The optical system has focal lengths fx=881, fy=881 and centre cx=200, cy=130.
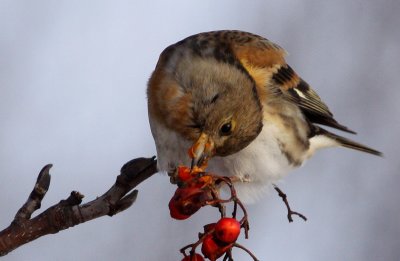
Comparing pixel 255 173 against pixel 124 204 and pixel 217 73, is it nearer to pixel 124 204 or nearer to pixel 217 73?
pixel 217 73

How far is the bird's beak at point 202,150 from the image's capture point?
313 centimetres

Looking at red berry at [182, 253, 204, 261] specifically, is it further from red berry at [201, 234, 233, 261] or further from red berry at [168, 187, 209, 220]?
red berry at [168, 187, 209, 220]

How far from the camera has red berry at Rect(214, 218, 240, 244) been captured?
2445 mm

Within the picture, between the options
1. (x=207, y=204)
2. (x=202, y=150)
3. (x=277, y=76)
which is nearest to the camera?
(x=207, y=204)

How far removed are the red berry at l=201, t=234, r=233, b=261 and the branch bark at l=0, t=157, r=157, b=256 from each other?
0.55m

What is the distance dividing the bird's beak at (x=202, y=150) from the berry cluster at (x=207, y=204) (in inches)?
7.0

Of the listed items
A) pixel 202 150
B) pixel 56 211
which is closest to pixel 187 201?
pixel 56 211

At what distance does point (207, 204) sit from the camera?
256cm

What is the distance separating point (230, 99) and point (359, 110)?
2.65 metres

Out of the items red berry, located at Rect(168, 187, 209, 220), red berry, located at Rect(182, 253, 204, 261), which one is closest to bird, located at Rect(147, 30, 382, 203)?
red berry, located at Rect(168, 187, 209, 220)

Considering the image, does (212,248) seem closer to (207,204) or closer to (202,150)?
(207,204)

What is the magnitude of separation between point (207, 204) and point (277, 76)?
1483 mm

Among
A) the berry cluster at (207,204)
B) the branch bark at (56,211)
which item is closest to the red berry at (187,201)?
the berry cluster at (207,204)

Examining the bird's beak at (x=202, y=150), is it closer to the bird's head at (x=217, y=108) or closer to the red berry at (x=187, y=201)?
the bird's head at (x=217, y=108)
